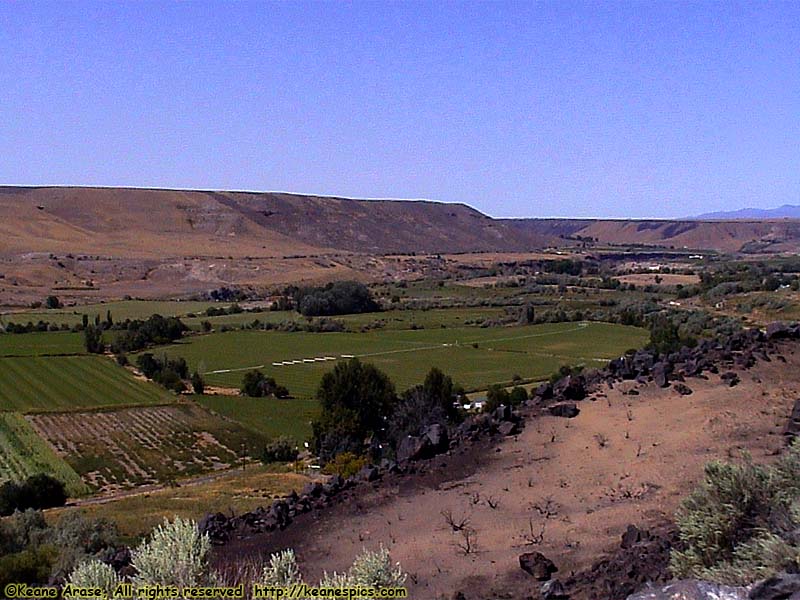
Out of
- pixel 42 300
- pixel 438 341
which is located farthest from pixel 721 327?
pixel 42 300

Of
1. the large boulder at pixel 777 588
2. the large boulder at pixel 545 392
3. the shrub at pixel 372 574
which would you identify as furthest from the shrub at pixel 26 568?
the large boulder at pixel 545 392

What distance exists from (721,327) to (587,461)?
168 ft

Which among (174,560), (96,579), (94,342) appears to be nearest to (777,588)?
(174,560)

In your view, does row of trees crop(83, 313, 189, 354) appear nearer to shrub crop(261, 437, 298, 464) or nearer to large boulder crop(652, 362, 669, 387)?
shrub crop(261, 437, 298, 464)

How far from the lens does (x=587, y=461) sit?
51.5ft

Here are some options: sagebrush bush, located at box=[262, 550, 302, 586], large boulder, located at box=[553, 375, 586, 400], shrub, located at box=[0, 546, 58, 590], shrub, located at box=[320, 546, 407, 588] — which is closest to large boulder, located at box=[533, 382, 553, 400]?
large boulder, located at box=[553, 375, 586, 400]

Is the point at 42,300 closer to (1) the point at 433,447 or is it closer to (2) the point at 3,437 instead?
(2) the point at 3,437

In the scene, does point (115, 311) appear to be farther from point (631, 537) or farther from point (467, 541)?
point (631, 537)

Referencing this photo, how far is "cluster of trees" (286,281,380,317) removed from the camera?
104m

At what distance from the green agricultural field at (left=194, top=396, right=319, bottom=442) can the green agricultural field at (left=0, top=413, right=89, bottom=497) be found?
11276 millimetres

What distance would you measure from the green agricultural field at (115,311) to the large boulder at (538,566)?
8880 centimetres

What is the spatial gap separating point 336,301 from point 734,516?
97.0 meters

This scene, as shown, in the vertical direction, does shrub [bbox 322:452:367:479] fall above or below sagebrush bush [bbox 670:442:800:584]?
below

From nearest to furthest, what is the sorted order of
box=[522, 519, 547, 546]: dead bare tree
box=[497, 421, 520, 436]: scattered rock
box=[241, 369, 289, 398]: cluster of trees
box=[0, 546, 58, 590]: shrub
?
box=[522, 519, 547, 546]: dead bare tree → box=[0, 546, 58, 590]: shrub → box=[497, 421, 520, 436]: scattered rock → box=[241, 369, 289, 398]: cluster of trees
